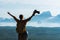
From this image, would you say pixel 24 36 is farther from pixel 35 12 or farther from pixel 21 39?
pixel 35 12

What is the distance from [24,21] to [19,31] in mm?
310

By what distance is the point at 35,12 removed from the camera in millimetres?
8617

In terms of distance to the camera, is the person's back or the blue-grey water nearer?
the person's back

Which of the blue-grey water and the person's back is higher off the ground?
the person's back

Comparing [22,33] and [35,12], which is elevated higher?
[35,12]

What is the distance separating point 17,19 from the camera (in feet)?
29.1

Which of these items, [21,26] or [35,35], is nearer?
[21,26]

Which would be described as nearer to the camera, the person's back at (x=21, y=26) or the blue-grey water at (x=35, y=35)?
the person's back at (x=21, y=26)

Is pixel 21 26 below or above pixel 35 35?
above

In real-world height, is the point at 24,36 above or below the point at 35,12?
below

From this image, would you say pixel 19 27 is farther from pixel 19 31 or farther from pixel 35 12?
pixel 35 12

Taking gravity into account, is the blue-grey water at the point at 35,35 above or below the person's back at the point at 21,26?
below

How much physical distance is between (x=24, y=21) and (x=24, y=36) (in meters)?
0.39

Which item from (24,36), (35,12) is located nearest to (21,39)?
(24,36)
